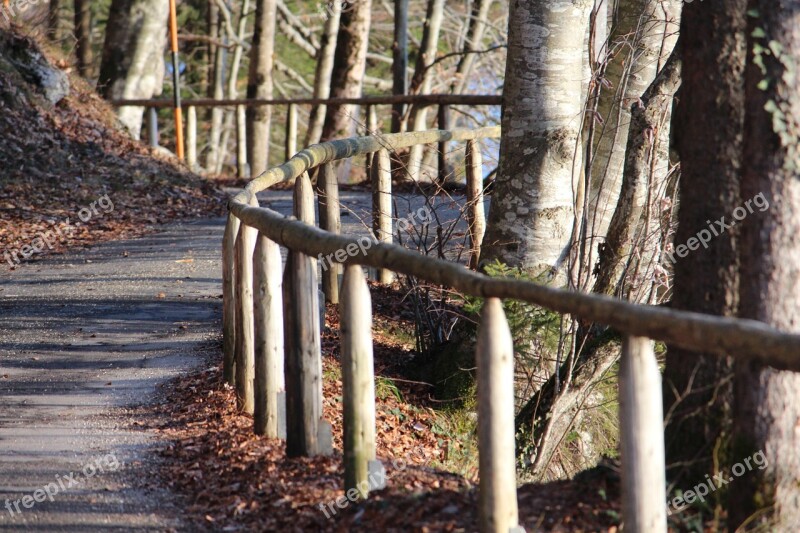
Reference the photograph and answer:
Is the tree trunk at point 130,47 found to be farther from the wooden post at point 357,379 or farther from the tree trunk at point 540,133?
the wooden post at point 357,379

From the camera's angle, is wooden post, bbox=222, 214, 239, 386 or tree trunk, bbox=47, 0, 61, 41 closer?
wooden post, bbox=222, 214, 239, 386

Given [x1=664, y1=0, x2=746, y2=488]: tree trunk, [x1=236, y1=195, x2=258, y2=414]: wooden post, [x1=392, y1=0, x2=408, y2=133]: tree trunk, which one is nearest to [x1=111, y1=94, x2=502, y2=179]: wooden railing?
[x1=392, y1=0, x2=408, y2=133]: tree trunk

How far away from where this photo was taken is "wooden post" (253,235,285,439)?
504 centimetres

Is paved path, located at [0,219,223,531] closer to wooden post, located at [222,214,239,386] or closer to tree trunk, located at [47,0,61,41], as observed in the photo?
wooden post, located at [222,214,239,386]

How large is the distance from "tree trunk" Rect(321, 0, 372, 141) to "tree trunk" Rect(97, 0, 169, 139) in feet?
10.5

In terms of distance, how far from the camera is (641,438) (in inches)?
125

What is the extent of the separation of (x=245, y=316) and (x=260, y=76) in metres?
15.2

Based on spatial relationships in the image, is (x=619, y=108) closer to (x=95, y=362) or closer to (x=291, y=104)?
(x=95, y=362)

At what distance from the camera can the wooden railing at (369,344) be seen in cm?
312

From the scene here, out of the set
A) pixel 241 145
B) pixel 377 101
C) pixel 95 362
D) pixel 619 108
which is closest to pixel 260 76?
pixel 241 145

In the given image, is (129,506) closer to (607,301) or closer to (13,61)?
(607,301)

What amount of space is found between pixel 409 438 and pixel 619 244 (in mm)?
1807

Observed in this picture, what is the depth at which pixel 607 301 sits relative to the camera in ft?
10.6

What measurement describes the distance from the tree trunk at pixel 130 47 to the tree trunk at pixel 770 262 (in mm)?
14847
